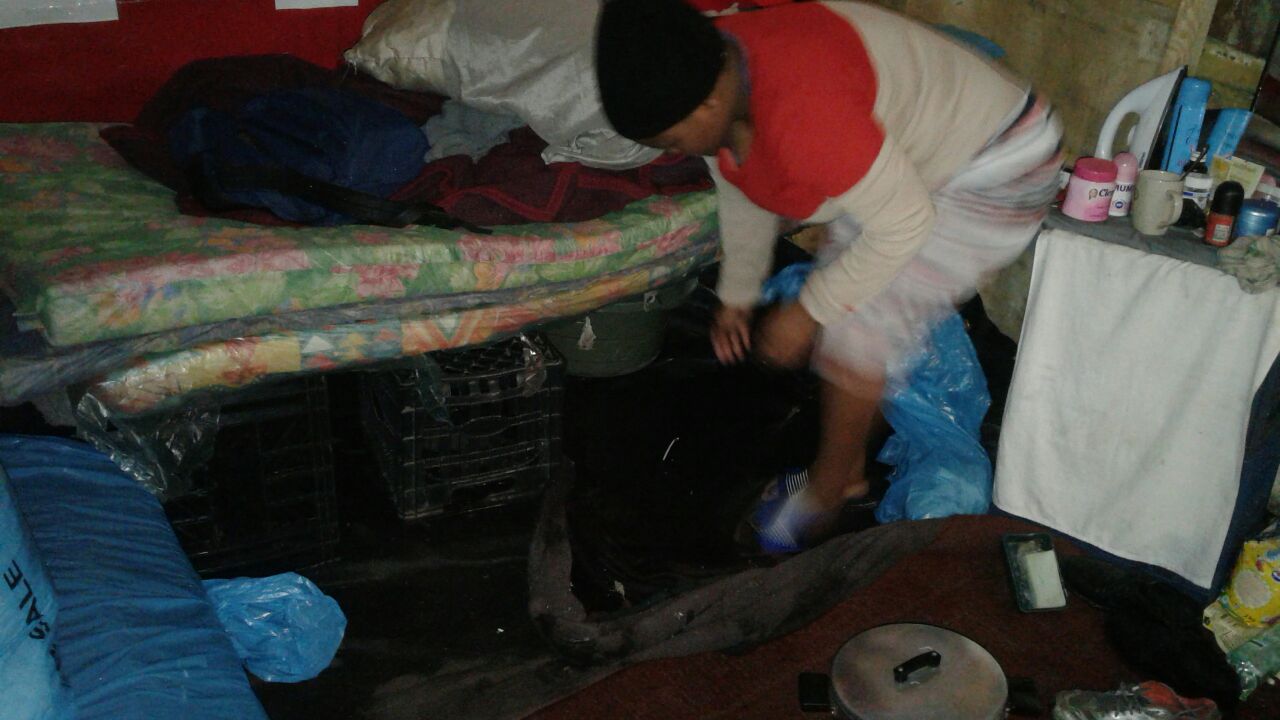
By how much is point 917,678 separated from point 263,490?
115 cm

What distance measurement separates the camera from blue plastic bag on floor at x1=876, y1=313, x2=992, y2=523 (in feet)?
6.32

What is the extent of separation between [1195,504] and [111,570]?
1.66 meters

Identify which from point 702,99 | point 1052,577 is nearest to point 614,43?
point 702,99

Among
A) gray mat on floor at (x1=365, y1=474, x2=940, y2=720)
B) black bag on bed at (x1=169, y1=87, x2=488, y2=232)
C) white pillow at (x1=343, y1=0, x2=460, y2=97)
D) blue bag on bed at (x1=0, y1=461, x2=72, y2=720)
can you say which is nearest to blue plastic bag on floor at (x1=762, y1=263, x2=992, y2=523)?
gray mat on floor at (x1=365, y1=474, x2=940, y2=720)

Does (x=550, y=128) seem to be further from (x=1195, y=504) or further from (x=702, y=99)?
(x=1195, y=504)

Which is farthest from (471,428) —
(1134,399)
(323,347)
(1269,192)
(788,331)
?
(1269,192)

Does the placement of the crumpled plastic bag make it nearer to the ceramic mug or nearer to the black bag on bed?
the black bag on bed

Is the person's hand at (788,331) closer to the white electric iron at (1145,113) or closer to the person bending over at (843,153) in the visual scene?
the person bending over at (843,153)

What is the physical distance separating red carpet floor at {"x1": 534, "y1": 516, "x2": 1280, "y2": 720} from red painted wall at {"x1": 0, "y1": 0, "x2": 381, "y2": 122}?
1948mm

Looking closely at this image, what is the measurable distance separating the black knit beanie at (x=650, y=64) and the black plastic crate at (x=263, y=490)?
2.89 ft

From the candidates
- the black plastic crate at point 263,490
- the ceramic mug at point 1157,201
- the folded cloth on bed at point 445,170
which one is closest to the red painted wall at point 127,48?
the folded cloth on bed at point 445,170

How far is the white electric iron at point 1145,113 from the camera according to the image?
1.67 m

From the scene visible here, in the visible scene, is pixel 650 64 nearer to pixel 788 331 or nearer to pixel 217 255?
pixel 788 331

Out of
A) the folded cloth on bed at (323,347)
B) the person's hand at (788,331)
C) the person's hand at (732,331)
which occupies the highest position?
the person's hand at (788,331)
